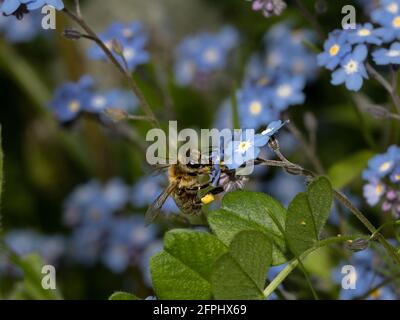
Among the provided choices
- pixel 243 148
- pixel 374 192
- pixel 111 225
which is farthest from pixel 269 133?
pixel 111 225

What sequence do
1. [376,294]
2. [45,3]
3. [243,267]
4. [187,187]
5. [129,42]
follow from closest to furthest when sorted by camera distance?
[243,267]
[45,3]
[187,187]
[376,294]
[129,42]

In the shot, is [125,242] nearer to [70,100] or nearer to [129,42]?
[70,100]

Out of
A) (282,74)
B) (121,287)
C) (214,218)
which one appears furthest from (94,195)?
(214,218)

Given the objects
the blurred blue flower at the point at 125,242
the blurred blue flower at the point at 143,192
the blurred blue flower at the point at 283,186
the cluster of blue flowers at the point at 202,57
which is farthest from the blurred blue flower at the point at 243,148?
the cluster of blue flowers at the point at 202,57

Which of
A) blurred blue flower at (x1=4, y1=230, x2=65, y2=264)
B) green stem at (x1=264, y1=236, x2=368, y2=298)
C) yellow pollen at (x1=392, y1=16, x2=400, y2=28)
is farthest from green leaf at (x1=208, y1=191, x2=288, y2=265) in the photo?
blurred blue flower at (x1=4, y1=230, x2=65, y2=264)

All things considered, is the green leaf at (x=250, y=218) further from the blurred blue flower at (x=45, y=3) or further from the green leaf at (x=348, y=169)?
the green leaf at (x=348, y=169)

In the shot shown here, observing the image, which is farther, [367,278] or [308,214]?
[367,278]

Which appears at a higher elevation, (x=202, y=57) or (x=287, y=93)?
(x=202, y=57)
